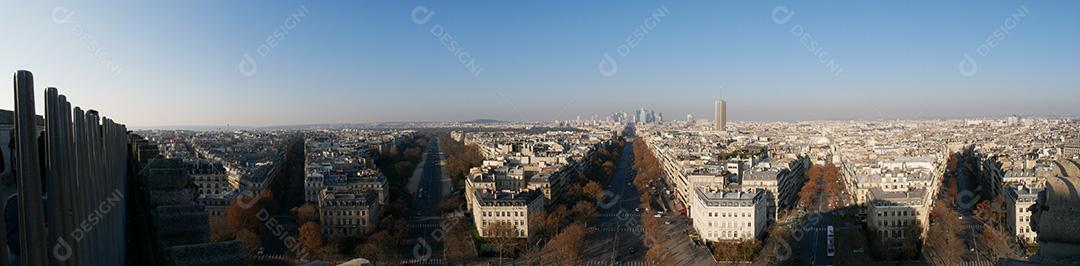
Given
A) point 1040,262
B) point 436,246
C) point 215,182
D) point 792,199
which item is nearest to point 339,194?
point 436,246

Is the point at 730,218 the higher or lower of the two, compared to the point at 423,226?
higher

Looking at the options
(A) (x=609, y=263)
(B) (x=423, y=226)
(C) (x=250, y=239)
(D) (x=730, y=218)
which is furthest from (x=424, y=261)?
(D) (x=730, y=218)

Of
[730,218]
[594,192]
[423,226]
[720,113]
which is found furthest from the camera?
[720,113]

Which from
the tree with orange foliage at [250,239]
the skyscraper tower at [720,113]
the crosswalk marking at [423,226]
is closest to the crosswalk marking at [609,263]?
the crosswalk marking at [423,226]

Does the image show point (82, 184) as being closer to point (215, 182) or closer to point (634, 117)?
point (215, 182)

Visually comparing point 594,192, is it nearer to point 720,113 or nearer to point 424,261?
point 424,261

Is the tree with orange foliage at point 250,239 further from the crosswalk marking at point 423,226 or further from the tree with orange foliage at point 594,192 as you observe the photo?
the tree with orange foliage at point 594,192

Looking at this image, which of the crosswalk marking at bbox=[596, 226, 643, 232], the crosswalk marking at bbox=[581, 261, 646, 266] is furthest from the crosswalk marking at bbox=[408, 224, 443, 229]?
the crosswalk marking at bbox=[581, 261, 646, 266]

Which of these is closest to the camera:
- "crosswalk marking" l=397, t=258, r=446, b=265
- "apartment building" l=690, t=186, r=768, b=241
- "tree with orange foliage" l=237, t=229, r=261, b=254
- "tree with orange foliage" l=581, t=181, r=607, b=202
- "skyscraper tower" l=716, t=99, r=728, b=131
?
"tree with orange foliage" l=237, t=229, r=261, b=254

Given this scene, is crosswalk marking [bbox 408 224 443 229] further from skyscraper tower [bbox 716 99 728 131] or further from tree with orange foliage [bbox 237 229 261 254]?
skyscraper tower [bbox 716 99 728 131]

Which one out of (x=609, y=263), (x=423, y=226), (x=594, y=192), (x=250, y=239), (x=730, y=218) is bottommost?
(x=609, y=263)

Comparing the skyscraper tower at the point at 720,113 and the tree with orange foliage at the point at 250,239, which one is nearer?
the tree with orange foliage at the point at 250,239
